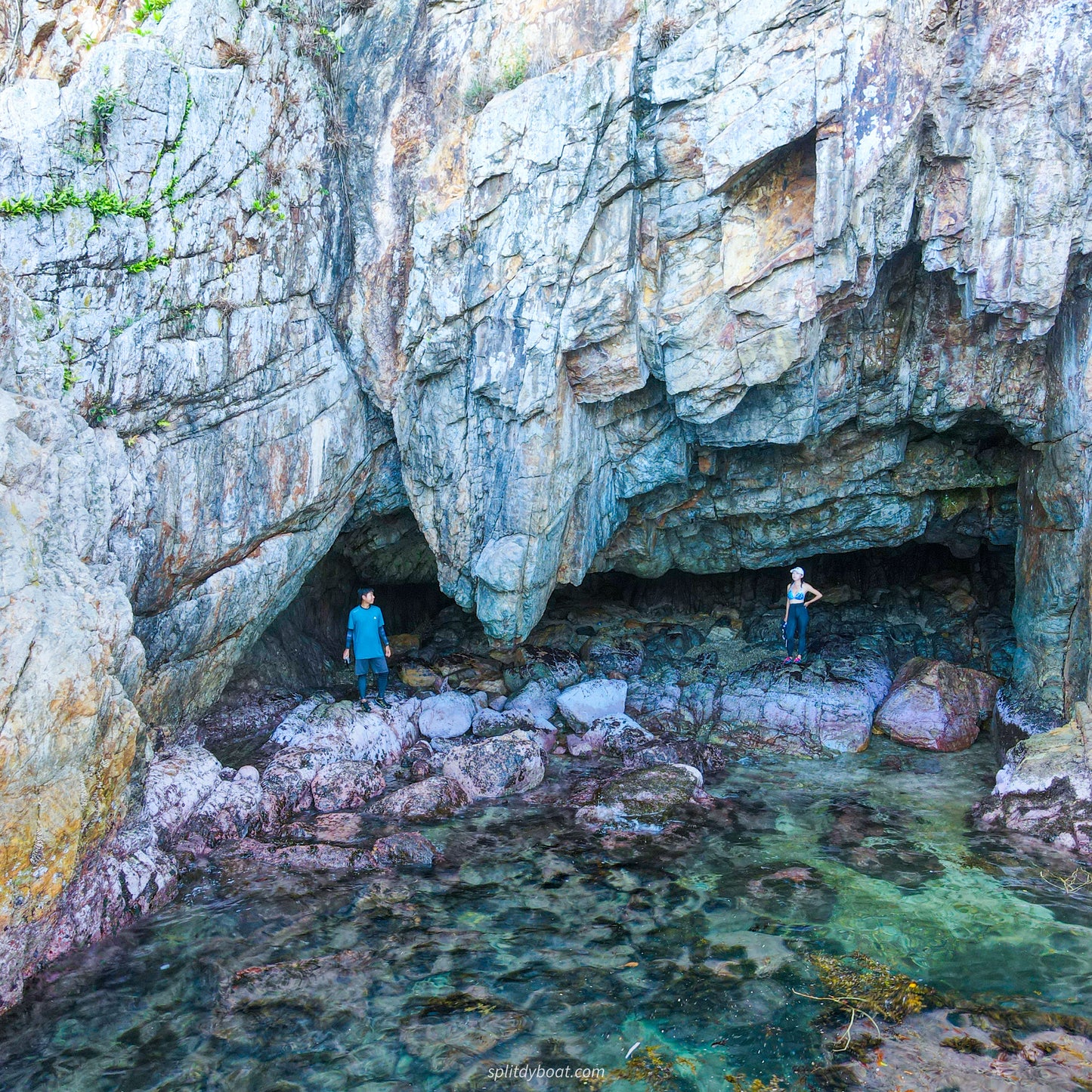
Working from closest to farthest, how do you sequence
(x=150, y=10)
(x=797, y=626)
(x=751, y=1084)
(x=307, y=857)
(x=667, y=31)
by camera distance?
(x=751, y=1084), (x=307, y=857), (x=150, y=10), (x=667, y=31), (x=797, y=626)

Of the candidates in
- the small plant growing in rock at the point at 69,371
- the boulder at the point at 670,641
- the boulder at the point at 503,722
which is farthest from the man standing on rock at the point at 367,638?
the boulder at the point at 670,641

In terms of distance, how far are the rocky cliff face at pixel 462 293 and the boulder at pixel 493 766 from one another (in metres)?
2.14

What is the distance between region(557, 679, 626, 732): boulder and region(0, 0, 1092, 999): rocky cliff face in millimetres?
1577

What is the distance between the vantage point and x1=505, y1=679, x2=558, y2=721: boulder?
550 inches

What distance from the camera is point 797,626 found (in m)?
14.7

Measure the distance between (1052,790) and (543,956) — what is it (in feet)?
22.0

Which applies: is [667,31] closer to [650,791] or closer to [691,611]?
[650,791]

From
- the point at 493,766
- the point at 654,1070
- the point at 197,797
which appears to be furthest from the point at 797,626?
the point at 197,797

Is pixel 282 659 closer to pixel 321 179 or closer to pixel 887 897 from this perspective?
pixel 321 179

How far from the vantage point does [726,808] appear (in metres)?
11.0

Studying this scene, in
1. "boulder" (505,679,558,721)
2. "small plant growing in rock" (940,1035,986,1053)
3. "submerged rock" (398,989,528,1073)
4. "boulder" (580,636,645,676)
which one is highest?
"boulder" (580,636,645,676)

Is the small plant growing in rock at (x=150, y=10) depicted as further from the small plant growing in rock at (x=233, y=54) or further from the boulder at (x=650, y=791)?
the boulder at (x=650, y=791)

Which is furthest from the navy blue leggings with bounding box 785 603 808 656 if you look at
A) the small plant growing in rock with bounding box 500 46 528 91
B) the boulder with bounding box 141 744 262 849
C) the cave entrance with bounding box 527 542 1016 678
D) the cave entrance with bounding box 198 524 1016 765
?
the small plant growing in rock with bounding box 500 46 528 91

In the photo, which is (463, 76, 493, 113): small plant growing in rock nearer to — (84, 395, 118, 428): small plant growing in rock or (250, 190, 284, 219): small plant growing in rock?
(250, 190, 284, 219): small plant growing in rock
